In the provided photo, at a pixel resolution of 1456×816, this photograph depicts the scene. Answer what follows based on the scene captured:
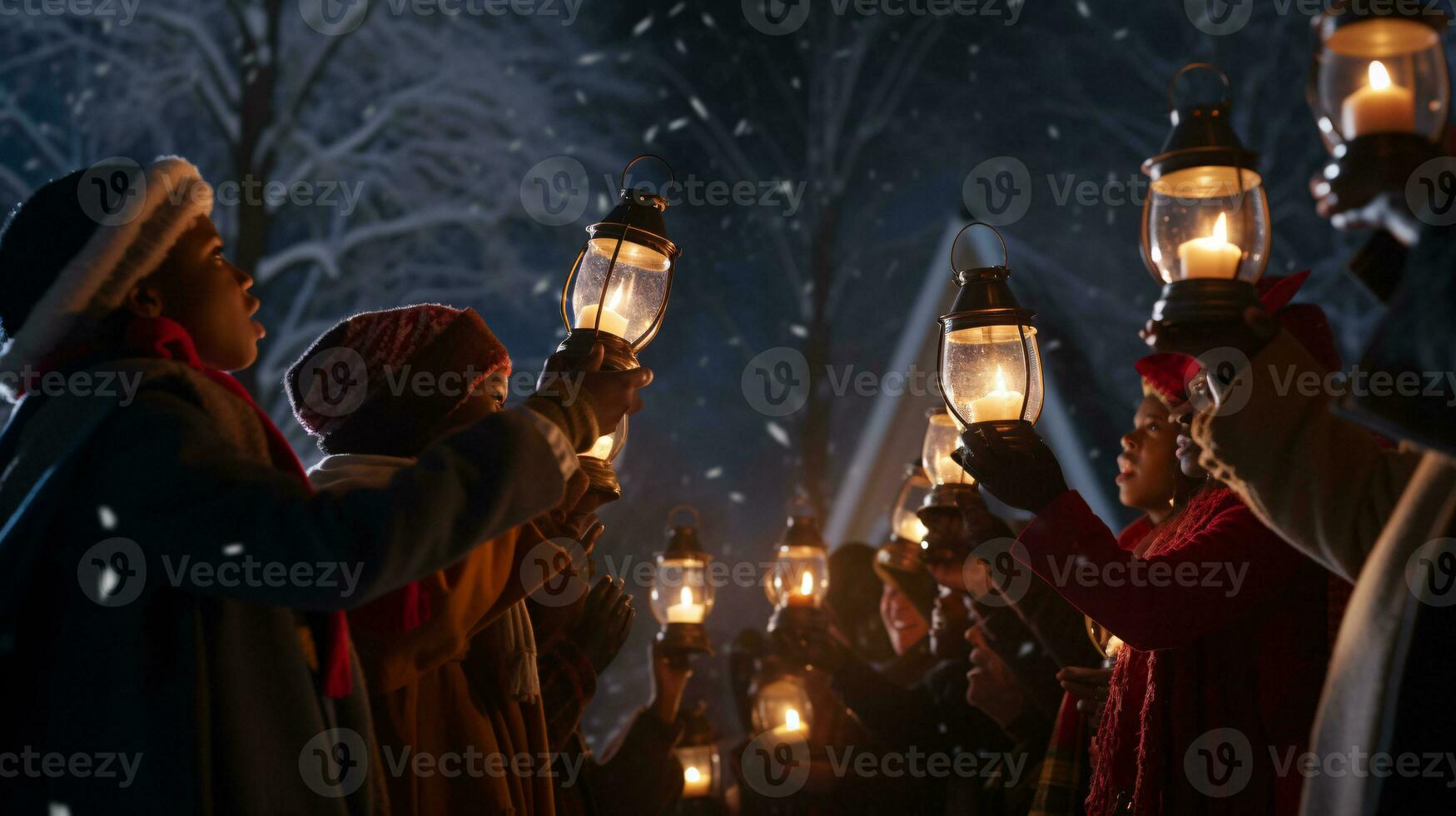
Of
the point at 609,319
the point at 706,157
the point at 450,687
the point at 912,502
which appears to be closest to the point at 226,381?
the point at 450,687

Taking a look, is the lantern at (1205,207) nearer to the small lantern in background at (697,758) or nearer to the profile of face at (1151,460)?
the profile of face at (1151,460)

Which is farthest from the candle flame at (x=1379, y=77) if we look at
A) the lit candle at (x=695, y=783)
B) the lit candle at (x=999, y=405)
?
the lit candle at (x=695, y=783)

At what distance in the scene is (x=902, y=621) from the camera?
5391mm

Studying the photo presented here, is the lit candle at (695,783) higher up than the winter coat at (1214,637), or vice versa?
the winter coat at (1214,637)

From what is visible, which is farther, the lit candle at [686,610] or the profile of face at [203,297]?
the lit candle at [686,610]

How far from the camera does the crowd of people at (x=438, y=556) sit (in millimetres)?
1437

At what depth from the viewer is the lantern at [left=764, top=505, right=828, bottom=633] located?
179 inches

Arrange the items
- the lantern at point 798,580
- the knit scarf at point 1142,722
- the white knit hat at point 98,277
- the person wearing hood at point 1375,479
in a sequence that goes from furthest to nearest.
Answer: the lantern at point 798,580 < the knit scarf at point 1142,722 < the white knit hat at point 98,277 < the person wearing hood at point 1375,479

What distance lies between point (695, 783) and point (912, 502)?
7.03 ft

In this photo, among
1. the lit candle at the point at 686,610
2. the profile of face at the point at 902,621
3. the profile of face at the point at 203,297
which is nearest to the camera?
Result: the profile of face at the point at 203,297

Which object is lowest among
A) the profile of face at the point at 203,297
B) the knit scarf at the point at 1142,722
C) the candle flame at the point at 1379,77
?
the knit scarf at the point at 1142,722

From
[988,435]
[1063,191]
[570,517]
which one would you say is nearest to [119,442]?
→ [570,517]

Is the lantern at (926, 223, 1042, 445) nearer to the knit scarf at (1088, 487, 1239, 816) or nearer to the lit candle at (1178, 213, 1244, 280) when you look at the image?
the knit scarf at (1088, 487, 1239, 816)

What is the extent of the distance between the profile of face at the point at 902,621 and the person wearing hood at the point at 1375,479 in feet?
12.0
